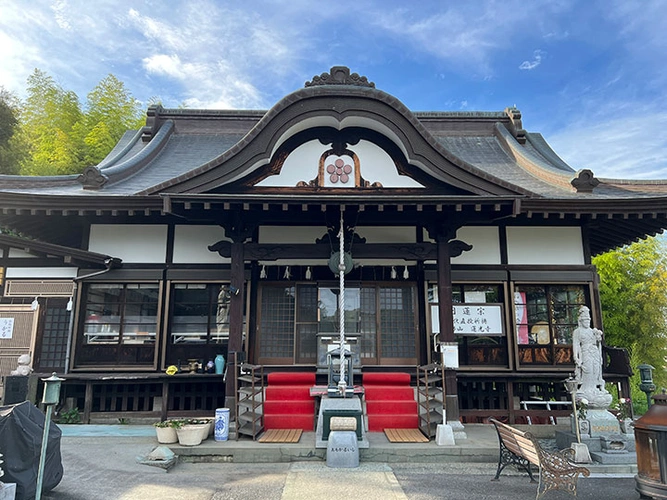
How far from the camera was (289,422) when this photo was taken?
26.7 feet

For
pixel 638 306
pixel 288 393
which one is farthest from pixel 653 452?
pixel 638 306

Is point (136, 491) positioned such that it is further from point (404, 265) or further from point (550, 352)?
point (550, 352)

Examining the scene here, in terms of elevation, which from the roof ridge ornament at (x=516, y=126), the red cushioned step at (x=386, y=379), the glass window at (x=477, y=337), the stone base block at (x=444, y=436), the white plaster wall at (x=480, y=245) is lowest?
the stone base block at (x=444, y=436)

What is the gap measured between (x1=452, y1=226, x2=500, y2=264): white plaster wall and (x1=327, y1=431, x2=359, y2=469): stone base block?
188 inches

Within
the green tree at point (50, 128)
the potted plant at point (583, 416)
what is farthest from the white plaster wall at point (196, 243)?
the green tree at point (50, 128)

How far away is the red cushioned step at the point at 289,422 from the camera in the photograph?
8.12m

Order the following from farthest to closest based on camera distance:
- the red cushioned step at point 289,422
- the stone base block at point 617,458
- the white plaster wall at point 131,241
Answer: the white plaster wall at point 131,241 → the red cushioned step at point 289,422 → the stone base block at point 617,458

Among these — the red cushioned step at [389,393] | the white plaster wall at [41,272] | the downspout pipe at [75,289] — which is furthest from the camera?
the white plaster wall at [41,272]

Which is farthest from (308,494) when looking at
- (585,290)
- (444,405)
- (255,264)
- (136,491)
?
(585,290)

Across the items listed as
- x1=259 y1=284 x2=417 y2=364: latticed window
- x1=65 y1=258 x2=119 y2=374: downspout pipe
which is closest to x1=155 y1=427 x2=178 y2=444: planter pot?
x1=259 y1=284 x2=417 y2=364: latticed window

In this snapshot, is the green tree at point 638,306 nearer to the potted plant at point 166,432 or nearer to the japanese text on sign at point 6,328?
the potted plant at point 166,432

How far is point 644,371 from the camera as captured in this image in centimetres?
715

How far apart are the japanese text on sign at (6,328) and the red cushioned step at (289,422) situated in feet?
17.8

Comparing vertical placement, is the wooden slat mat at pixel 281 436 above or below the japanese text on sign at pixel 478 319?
below
